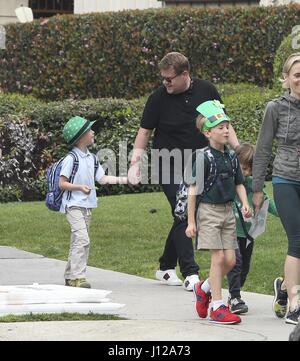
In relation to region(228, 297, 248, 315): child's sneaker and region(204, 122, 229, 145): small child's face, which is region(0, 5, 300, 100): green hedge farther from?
region(228, 297, 248, 315): child's sneaker

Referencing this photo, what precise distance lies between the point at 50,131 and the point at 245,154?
24.0ft

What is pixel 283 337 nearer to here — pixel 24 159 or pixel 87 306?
pixel 87 306

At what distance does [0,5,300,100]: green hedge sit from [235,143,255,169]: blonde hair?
9.95 m

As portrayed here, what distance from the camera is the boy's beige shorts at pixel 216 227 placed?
26.1ft

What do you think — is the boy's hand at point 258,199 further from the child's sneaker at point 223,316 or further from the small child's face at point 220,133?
the child's sneaker at point 223,316

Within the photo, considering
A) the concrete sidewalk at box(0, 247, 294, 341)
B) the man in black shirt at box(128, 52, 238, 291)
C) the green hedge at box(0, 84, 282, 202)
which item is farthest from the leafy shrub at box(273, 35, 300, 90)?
the man in black shirt at box(128, 52, 238, 291)

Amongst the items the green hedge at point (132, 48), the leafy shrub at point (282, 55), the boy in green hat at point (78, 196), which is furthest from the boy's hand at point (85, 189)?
the green hedge at point (132, 48)

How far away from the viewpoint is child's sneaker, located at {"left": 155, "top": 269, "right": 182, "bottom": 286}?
953 centimetres

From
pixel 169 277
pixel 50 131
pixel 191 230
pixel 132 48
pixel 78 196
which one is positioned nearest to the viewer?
pixel 191 230

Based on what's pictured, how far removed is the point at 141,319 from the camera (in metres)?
7.81

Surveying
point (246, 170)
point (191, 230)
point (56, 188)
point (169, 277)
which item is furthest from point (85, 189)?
point (191, 230)

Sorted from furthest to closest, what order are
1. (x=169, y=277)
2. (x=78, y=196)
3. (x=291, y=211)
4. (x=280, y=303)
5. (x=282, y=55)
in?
(x=282, y=55) < (x=169, y=277) < (x=78, y=196) < (x=280, y=303) < (x=291, y=211)

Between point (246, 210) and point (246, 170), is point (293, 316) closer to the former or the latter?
point (246, 210)

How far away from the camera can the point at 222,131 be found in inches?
317
